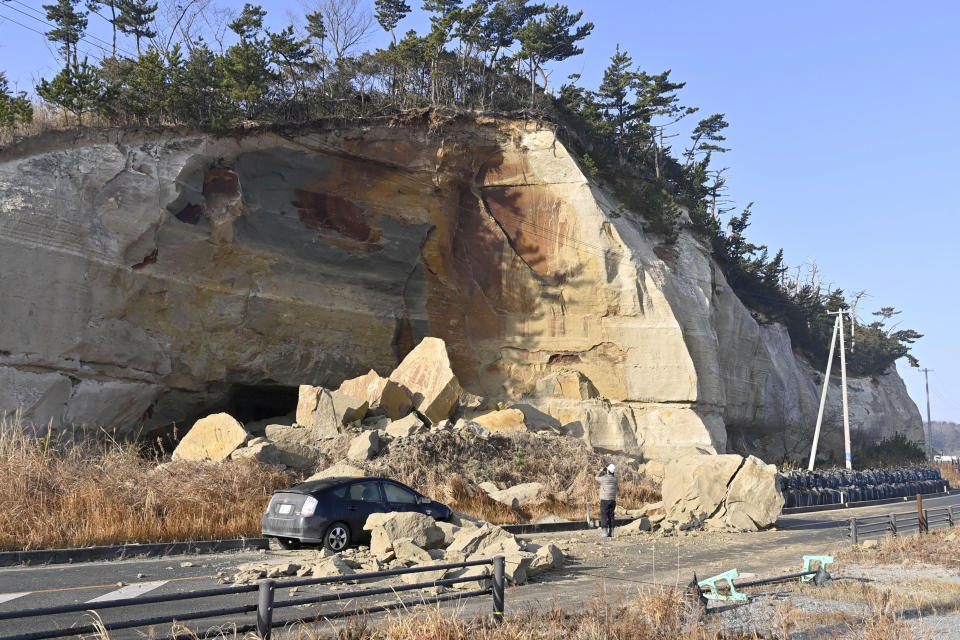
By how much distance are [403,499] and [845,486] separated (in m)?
25.1

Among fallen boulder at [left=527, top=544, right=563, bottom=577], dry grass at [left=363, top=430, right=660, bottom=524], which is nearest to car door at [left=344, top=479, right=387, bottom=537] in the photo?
fallen boulder at [left=527, top=544, right=563, bottom=577]

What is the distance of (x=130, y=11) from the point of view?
32.9m

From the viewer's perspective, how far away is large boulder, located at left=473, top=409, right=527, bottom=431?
26859 millimetres

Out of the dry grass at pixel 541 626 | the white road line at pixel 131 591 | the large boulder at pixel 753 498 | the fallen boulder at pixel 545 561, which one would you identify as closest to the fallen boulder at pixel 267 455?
the white road line at pixel 131 591

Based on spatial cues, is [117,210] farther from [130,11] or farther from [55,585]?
[55,585]

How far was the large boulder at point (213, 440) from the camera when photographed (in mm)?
20844

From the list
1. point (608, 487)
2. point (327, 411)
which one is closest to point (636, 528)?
point (608, 487)

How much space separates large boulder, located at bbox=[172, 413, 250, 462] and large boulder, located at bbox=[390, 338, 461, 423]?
6.67 meters

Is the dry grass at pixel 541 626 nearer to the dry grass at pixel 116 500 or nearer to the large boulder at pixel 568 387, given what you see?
the dry grass at pixel 116 500

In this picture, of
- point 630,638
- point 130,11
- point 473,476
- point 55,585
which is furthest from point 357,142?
point 630,638

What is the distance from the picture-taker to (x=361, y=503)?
1378 centimetres

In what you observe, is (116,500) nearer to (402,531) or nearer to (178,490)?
(178,490)

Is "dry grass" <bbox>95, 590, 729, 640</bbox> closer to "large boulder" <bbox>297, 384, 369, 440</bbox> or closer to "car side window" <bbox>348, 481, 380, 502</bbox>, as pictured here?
"car side window" <bbox>348, 481, 380, 502</bbox>

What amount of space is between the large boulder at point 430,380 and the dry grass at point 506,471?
2.66m
